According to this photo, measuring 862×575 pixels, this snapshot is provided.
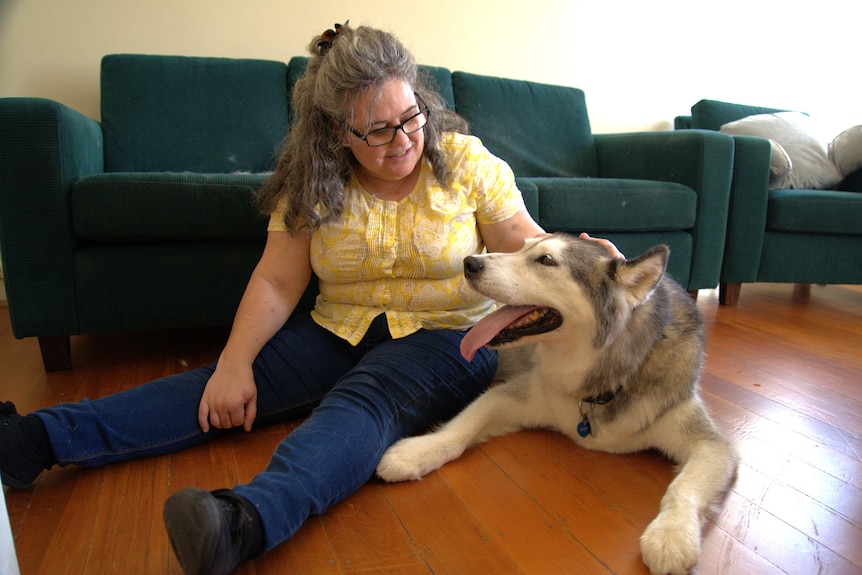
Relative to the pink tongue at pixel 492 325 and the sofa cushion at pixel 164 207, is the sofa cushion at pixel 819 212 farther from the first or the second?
the sofa cushion at pixel 164 207

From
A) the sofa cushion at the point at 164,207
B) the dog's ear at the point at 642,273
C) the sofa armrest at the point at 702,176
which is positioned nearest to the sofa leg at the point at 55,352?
the sofa cushion at the point at 164,207

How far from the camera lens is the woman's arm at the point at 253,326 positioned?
54.2 inches

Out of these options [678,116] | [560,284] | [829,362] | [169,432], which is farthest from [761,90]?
[169,432]

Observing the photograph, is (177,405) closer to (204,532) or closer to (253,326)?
(253,326)

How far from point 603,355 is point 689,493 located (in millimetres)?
325

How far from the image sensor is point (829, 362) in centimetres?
224

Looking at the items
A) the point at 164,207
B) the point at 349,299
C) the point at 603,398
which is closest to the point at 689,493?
the point at 603,398

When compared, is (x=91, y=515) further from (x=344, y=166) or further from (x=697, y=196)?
(x=697, y=196)

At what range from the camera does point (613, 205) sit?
257cm

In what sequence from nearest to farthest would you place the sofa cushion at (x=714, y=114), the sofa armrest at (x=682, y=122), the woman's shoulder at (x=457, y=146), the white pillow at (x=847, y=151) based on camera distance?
A: the woman's shoulder at (x=457, y=146) → the white pillow at (x=847, y=151) → the sofa cushion at (x=714, y=114) → the sofa armrest at (x=682, y=122)

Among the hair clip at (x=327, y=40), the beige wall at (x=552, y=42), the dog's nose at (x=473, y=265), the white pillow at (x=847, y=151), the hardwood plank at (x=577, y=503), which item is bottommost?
the hardwood plank at (x=577, y=503)

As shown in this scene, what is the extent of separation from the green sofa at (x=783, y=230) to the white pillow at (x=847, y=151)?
0.41m

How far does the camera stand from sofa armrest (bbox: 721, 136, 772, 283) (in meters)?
2.91

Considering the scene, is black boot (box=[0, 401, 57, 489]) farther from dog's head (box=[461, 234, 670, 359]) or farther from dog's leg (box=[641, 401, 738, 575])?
dog's leg (box=[641, 401, 738, 575])
